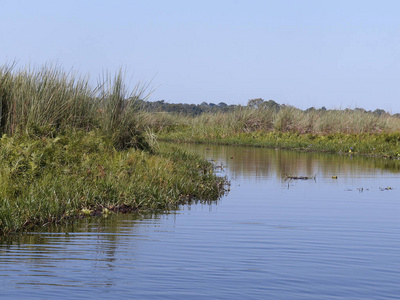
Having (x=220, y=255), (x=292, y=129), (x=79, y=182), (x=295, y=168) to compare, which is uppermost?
(x=292, y=129)

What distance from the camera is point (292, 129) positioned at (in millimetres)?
40156

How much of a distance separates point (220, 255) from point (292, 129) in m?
33.3

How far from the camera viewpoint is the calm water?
596cm

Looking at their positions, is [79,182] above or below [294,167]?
below

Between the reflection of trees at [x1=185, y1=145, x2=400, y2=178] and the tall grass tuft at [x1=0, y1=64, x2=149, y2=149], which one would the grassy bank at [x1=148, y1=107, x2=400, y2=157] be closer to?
the reflection of trees at [x1=185, y1=145, x2=400, y2=178]

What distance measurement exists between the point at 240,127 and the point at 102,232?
108ft

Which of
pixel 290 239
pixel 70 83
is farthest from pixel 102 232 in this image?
pixel 70 83

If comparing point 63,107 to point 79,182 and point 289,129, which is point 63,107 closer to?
point 79,182

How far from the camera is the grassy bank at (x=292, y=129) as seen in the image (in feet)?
111

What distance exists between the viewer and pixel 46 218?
9.09 meters

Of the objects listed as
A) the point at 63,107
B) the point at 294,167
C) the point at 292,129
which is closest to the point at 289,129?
the point at 292,129

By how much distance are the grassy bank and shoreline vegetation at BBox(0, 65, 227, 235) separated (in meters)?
17.0

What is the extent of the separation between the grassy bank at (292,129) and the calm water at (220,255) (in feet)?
71.2

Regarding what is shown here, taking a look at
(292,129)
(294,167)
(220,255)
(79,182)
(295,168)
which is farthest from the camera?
(292,129)
